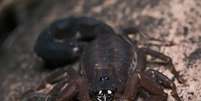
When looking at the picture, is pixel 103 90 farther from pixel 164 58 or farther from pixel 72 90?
pixel 164 58

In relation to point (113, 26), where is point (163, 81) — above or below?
below

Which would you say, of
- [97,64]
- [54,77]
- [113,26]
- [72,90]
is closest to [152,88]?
[97,64]

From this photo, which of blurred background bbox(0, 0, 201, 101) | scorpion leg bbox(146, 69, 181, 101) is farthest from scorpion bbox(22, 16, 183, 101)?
blurred background bbox(0, 0, 201, 101)

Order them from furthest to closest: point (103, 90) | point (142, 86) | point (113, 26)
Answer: point (113, 26) < point (142, 86) < point (103, 90)

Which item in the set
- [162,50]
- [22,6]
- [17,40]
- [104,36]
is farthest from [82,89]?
[22,6]

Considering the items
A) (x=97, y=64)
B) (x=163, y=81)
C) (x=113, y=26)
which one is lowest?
(x=163, y=81)

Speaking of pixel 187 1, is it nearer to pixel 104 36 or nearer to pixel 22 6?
pixel 104 36

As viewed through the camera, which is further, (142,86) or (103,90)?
(142,86)
